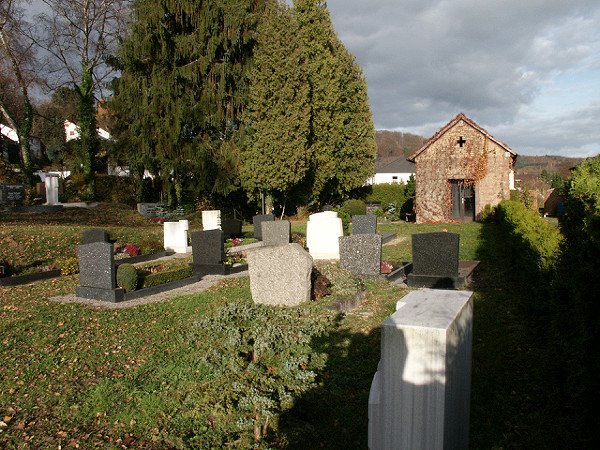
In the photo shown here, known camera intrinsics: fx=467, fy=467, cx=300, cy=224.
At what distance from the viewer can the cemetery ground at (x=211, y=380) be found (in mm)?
4727

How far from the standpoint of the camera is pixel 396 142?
4313 inches

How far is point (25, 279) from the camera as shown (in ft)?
40.6

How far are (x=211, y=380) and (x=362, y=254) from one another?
6.43 metres

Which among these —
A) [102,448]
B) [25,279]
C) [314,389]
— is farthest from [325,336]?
[25,279]

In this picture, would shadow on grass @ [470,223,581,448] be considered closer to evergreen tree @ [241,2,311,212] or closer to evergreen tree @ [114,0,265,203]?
evergreen tree @ [241,2,311,212]

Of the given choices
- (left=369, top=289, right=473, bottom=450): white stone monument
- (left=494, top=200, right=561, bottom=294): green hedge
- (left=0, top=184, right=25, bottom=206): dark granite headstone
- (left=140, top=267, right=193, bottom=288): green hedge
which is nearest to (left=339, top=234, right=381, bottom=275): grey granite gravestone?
(left=494, top=200, right=561, bottom=294): green hedge

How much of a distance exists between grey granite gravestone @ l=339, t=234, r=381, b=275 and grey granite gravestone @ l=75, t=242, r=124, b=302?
5354 mm

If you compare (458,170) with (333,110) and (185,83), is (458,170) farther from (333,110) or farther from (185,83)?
(185,83)

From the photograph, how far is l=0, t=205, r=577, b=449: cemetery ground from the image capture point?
15.5ft

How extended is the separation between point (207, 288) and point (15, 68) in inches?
1062

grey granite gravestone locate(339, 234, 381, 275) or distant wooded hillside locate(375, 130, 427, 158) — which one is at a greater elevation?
distant wooded hillside locate(375, 130, 427, 158)

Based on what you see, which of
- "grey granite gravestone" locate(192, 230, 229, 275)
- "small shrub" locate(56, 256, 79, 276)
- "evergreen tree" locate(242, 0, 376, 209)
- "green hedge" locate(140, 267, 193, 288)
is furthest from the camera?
"evergreen tree" locate(242, 0, 376, 209)

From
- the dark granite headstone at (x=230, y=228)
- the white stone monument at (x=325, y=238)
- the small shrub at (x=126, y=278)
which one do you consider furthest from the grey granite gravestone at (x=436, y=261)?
the dark granite headstone at (x=230, y=228)

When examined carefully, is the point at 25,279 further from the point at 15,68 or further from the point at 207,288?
the point at 15,68
